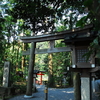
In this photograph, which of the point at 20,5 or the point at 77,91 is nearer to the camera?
the point at 77,91

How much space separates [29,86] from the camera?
912cm

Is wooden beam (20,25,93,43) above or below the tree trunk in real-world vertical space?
above

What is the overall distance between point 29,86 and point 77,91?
376 cm

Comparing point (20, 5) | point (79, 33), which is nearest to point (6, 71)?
point (20, 5)

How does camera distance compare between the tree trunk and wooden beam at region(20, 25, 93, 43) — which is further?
the tree trunk

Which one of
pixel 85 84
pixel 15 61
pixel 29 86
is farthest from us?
pixel 15 61

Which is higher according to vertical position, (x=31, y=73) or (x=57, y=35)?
(x=57, y=35)

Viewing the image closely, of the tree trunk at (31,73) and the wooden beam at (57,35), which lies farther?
the tree trunk at (31,73)

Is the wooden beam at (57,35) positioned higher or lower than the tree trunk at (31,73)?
higher

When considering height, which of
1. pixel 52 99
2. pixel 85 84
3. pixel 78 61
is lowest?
pixel 52 99

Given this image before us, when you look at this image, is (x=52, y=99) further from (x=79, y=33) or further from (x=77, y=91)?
(x=79, y=33)

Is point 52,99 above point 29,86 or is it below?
below

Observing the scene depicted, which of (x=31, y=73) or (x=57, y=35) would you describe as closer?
(x=57, y=35)

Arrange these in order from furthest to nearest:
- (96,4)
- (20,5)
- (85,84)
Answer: (20,5)
(85,84)
(96,4)
